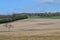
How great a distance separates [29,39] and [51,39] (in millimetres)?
2395

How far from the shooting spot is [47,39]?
873 inches

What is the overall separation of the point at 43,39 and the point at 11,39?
353 cm

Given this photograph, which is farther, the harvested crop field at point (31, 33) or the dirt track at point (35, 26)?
the dirt track at point (35, 26)

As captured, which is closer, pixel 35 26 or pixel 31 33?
pixel 31 33

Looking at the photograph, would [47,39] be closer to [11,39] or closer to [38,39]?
[38,39]

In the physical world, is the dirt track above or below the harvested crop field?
below

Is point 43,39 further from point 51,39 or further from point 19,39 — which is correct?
point 19,39

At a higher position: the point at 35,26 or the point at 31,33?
the point at 31,33

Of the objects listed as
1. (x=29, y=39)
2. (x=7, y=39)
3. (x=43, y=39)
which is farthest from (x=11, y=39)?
(x=43, y=39)

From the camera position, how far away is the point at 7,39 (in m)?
22.7

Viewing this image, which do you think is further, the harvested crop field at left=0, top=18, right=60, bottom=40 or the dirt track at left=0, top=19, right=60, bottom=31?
the dirt track at left=0, top=19, right=60, bottom=31

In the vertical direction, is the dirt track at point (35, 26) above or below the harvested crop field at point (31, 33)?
below

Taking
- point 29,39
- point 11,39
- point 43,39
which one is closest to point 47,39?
point 43,39

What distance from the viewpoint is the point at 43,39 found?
22078 mm
